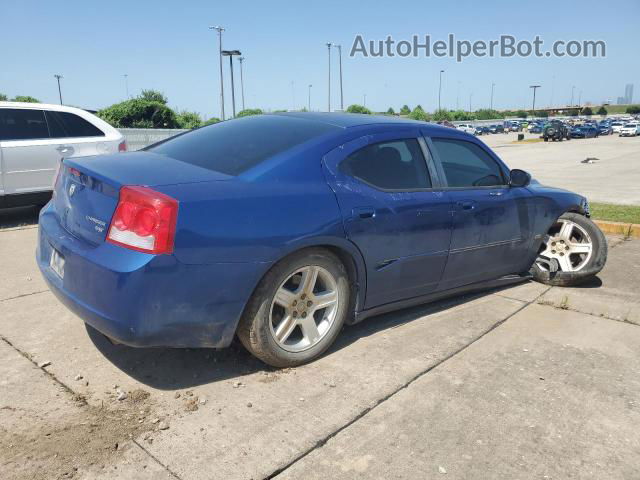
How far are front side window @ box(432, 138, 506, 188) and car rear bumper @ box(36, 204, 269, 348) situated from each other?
1.81 metres

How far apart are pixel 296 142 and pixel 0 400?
218cm

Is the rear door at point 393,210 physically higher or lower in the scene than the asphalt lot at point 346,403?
higher

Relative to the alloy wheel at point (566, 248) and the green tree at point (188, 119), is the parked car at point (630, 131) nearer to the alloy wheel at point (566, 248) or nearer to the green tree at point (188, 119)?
the green tree at point (188, 119)

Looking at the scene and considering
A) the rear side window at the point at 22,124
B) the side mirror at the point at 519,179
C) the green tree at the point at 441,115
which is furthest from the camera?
the green tree at the point at 441,115

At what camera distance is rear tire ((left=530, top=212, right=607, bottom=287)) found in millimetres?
4930

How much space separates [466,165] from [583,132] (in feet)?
176

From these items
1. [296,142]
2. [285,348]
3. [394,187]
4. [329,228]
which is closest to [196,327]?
[285,348]

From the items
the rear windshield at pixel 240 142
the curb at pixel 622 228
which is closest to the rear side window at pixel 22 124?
the rear windshield at pixel 240 142

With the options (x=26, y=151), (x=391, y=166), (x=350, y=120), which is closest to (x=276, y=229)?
(x=391, y=166)

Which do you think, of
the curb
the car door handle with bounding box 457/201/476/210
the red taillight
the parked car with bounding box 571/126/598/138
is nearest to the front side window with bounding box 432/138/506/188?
the car door handle with bounding box 457/201/476/210

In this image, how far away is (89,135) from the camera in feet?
24.9

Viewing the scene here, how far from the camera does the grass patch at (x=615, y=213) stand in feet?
25.2

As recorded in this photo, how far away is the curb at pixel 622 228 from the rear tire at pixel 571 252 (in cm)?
269

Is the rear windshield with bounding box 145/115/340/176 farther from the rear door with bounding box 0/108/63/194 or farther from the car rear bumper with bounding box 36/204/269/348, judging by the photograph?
the rear door with bounding box 0/108/63/194
